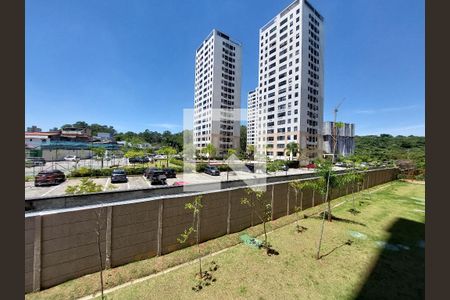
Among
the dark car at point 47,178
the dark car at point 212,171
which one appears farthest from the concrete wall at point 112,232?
the dark car at point 212,171

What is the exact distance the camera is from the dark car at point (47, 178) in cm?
1594

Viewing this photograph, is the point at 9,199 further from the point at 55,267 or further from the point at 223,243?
the point at 223,243

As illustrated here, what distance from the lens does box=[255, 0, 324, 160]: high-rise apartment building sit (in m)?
49.5

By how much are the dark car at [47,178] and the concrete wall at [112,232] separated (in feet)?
55.6

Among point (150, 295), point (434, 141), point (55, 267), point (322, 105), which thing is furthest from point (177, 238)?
point (322, 105)

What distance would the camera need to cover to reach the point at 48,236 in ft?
12.3

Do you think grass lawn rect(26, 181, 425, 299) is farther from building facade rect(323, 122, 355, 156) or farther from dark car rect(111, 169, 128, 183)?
Answer: building facade rect(323, 122, 355, 156)

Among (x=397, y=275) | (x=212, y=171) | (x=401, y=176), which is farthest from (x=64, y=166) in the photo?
(x=401, y=176)

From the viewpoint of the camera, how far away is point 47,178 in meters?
16.2

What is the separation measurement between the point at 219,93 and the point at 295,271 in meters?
63.5

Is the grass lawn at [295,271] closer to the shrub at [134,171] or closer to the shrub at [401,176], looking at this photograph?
the shrub at [134,171]

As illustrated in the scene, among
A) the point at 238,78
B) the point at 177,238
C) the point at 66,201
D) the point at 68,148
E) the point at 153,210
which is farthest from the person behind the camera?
the point at 238,78

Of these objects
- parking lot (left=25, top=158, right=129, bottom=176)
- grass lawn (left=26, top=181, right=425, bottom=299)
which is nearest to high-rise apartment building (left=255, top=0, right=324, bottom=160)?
parking lot (left=25, top=158, right=129, bottom=176)

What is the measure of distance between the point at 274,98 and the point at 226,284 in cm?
5830
